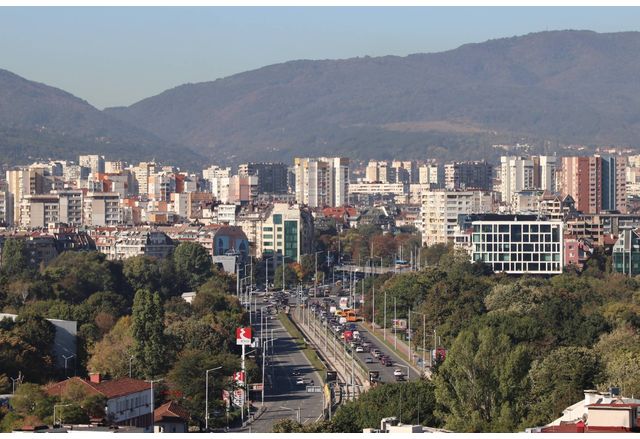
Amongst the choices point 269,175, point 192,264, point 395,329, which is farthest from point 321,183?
point 395,329

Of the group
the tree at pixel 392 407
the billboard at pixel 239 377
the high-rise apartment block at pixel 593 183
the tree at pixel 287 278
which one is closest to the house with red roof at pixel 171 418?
the tree at pixel 392 407

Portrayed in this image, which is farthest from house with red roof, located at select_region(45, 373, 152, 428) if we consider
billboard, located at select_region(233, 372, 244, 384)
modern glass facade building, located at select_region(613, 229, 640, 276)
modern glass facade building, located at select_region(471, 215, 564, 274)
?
modern glass facade building, located at select_region(471, 215, 564, 274)

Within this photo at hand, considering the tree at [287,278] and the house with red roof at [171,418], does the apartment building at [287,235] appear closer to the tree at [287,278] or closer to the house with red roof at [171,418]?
the tree at [287,278]

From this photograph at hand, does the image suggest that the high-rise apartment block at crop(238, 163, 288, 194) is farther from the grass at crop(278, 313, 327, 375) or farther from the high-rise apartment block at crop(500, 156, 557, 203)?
the grass at crop(278, 313, 327, 375)

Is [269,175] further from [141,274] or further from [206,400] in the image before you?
[206,400]

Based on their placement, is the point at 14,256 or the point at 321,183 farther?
the point at 321,183
